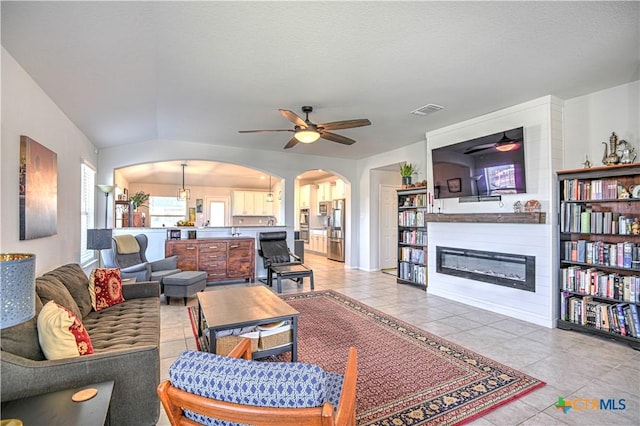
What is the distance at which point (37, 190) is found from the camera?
8.66 feet

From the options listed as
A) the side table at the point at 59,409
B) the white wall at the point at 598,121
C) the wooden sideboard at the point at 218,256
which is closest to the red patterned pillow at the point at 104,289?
the side table at the point at 59,409

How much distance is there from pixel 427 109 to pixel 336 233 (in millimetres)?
5589

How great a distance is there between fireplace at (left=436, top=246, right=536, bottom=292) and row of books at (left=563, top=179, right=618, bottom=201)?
0.86 metres

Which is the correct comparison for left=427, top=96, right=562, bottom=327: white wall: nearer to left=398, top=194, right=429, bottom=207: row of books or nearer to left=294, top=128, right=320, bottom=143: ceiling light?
left=398, top=194, right=429, bottom=207: row of books

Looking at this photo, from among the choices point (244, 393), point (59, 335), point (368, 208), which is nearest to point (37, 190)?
point (59, 335)

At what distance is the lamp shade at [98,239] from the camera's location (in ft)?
12.3

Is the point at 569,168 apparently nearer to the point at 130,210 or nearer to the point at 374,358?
the point at 374,358

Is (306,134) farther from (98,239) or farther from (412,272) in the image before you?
(412,272)

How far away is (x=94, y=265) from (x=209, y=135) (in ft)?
9.22

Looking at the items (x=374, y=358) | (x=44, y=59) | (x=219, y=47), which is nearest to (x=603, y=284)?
(x=374, y=358)

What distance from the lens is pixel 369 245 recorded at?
7.47 metres

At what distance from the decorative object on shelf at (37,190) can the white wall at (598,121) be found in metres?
5.46

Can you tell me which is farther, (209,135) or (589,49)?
(209,135)

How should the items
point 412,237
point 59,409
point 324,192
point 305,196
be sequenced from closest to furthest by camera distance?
Answer: point 59,409 < point 412,237 < point 324,192 < point 305,196
